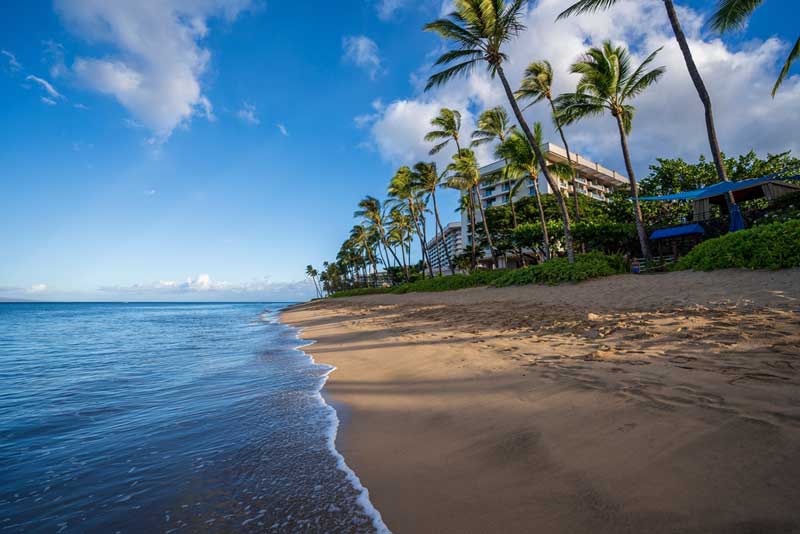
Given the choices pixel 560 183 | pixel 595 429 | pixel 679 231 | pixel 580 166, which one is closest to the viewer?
pixel 595 429

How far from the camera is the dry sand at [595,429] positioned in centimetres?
169

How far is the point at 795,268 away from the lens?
7.77m

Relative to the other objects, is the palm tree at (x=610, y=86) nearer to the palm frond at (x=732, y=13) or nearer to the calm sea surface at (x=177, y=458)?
the palm frond at (x=732, y=13)

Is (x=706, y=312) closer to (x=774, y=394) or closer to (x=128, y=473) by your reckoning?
(x=774, y=394)

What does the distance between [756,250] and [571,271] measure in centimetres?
572

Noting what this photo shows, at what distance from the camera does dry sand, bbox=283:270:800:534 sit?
169 centimetres

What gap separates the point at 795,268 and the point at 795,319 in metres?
4.54

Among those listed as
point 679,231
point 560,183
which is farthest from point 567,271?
point 560,183

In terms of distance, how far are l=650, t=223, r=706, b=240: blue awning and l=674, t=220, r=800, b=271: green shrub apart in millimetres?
9168

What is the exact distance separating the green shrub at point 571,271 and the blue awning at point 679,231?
21.6 ft

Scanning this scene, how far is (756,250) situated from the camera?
8.91m

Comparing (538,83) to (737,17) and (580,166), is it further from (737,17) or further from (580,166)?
Result: (580,166)

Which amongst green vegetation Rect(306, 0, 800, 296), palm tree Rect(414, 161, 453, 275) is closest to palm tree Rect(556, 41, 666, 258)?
green vegetation Rect(306, 0, 800, 296)

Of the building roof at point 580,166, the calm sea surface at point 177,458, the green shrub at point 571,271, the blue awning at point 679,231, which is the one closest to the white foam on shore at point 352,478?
the calm sea surface at point 177,458
